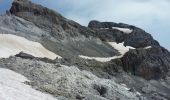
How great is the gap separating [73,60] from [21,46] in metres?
6.84

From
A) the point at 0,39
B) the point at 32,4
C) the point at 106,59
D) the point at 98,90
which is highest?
the point at 32,4

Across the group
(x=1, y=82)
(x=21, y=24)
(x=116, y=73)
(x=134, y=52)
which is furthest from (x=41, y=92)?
(x=134, y=52)

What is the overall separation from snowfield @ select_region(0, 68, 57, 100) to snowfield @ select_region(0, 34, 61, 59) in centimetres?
1735

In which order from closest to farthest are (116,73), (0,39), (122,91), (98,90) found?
(98,90) → (122,91) → (0,39) → (116,73)

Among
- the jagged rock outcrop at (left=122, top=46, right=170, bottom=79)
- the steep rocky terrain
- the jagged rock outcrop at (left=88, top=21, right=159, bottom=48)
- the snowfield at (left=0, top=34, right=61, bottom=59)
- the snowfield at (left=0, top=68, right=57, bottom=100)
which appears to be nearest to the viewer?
the snowfield at (left=0, top=68, right=57, bottom=100)

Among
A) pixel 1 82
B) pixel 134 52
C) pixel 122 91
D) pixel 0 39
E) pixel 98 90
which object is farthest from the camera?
pixel 134 52

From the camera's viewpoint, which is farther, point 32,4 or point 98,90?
point 32,4

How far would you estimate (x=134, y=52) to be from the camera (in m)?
78.1

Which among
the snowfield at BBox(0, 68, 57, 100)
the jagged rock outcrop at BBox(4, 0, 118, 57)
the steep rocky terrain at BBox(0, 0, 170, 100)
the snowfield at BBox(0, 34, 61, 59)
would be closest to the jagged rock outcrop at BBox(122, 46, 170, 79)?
the steep rocky terrain at BBox(0, 0, 170, 100)

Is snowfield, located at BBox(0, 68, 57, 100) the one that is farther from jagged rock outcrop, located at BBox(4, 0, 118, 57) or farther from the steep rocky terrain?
jagged rock outcrop, located at BBox(4, 0, 118, 57)

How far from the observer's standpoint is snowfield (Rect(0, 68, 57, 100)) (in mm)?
29069

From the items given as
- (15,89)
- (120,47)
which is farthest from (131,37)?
(15,89)

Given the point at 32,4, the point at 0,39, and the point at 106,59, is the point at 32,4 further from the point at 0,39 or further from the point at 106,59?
the point at 0,39

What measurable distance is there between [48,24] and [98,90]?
36.9 metres
